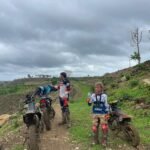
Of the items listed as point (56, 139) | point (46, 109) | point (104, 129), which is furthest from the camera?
point (46, 109)

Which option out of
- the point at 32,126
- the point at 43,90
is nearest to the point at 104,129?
the point at 32,126

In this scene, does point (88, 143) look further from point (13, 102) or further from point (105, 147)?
Result: point (13, 102)

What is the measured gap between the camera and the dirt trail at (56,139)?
12297mm

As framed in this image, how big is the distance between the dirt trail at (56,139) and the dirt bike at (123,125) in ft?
5.01

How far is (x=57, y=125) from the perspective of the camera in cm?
1559

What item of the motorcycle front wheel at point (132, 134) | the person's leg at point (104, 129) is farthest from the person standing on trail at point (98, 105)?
the motorcycle front wheel at point (132, 134)

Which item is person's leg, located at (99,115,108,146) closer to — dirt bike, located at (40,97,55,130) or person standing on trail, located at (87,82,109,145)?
person standing on trail, located at (87,82,109,145)

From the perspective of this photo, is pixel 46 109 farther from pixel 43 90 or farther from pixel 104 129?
pixel 104 129

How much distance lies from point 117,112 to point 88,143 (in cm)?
134

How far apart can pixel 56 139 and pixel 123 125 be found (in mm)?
2164

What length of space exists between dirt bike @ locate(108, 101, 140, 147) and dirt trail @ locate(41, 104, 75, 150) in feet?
5.01

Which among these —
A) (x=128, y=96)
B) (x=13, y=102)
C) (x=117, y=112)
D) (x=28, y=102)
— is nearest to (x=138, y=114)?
(x=128, y=96)

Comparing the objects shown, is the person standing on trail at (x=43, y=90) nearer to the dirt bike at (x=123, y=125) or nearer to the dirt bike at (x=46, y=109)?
the dirt bike at (x=46, y=109)

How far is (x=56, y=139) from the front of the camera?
13250mm
